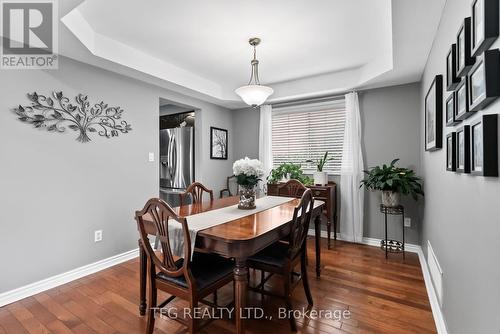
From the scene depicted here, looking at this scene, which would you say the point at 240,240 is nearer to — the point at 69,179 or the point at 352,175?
the point at 69,179

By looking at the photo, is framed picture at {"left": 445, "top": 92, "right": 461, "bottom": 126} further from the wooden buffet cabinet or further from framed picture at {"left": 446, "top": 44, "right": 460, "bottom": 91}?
the wooden buffet cabinet

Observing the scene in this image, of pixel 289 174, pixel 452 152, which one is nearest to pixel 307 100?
pixel 289 174

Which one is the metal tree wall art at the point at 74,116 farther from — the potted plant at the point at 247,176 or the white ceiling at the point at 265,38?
the potted plant at the point at 247,176

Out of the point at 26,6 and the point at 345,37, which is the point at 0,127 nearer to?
the point at 26,6

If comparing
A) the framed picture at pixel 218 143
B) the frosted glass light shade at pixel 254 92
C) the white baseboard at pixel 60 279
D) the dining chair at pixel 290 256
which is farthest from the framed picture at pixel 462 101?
the framed picture at pixel 218 143

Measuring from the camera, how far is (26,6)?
1.92m

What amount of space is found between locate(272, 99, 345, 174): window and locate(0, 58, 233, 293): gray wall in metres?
2.04

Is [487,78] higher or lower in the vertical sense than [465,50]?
lower

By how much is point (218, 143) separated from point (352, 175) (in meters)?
2.36

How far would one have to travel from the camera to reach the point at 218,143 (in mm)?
4660

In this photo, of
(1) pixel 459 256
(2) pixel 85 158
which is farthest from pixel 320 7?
(2) pixel 85 158

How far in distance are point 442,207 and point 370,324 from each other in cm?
102

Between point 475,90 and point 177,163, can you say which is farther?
point 177,163

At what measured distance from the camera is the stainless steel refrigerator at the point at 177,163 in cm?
437
